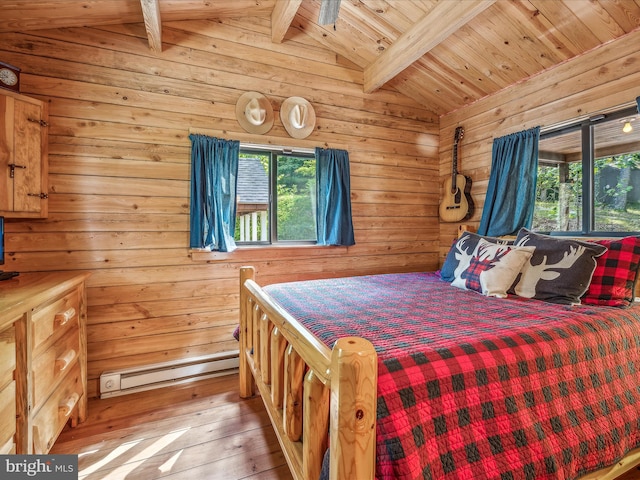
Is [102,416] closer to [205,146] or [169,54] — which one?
[205,146]

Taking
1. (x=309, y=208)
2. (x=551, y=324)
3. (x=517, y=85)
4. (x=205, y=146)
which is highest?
(x=517, y=85)

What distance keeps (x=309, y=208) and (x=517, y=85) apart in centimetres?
204

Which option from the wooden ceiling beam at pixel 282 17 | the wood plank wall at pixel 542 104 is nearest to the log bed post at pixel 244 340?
the wooden ceiling beam at pixel 282 17

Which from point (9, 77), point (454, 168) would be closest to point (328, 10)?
point (9, 77)

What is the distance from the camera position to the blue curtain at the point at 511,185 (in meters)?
2.46

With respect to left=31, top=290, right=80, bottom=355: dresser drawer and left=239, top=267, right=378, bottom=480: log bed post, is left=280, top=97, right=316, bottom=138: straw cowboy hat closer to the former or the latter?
left=239, top=267, right=378, bottom=480: log bed post

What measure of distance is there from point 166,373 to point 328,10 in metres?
2.55

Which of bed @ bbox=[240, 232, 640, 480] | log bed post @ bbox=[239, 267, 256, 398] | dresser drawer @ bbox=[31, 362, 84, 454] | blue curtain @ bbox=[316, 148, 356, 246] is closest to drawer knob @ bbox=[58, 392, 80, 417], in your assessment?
dresser drawer @ bbox=[31, 362, 84, 454]

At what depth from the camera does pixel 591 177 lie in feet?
7.27

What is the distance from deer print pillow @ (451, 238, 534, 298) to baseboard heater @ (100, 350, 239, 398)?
187 centimetres

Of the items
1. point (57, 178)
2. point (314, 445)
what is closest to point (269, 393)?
point (314, 445)

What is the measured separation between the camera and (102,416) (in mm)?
1913

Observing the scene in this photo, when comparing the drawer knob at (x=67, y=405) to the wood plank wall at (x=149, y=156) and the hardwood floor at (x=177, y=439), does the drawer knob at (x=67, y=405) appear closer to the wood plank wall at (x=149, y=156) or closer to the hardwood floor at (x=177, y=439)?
the hardwood floor at (x=177, y=439)

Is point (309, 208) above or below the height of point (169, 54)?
below
